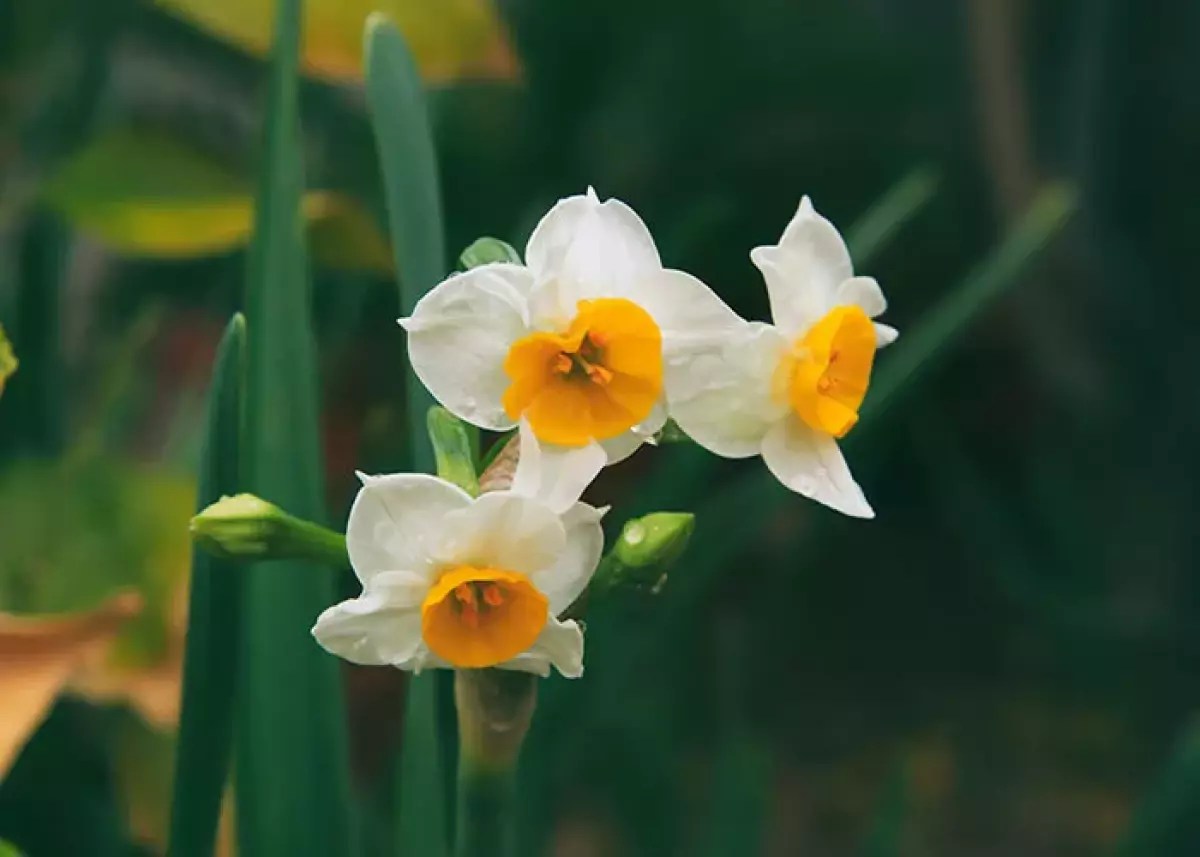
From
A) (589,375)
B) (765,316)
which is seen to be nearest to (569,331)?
(589,375)

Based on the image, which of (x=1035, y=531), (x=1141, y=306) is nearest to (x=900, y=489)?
(x=1035, y=531)

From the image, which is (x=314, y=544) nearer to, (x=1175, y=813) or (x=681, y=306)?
(x=681, y=306)

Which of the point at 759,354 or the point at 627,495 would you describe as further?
the point at 627,495

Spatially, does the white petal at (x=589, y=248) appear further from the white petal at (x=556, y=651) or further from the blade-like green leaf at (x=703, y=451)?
the blade-like green leaf at (x=703, y=451)

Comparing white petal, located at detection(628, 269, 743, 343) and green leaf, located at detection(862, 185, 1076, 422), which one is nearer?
white petal, located at detection(628, 269, 743, 343)

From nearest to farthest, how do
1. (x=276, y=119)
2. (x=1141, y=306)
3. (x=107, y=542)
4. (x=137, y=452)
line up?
(x=276, y=119), (x=107, y=542), (x=137, y=452), (x=1141, y=306)

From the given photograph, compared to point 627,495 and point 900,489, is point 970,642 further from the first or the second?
point 627,495

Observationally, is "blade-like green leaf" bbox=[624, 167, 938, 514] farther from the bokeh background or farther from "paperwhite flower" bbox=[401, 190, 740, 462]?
"paperwhite flower" bbox=[401, 190, 740, 462]

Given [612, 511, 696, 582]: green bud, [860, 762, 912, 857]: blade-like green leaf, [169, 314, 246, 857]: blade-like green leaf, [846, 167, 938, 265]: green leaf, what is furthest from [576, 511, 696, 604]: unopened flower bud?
[860, 762, 912, 857]: blade-like green leaf
